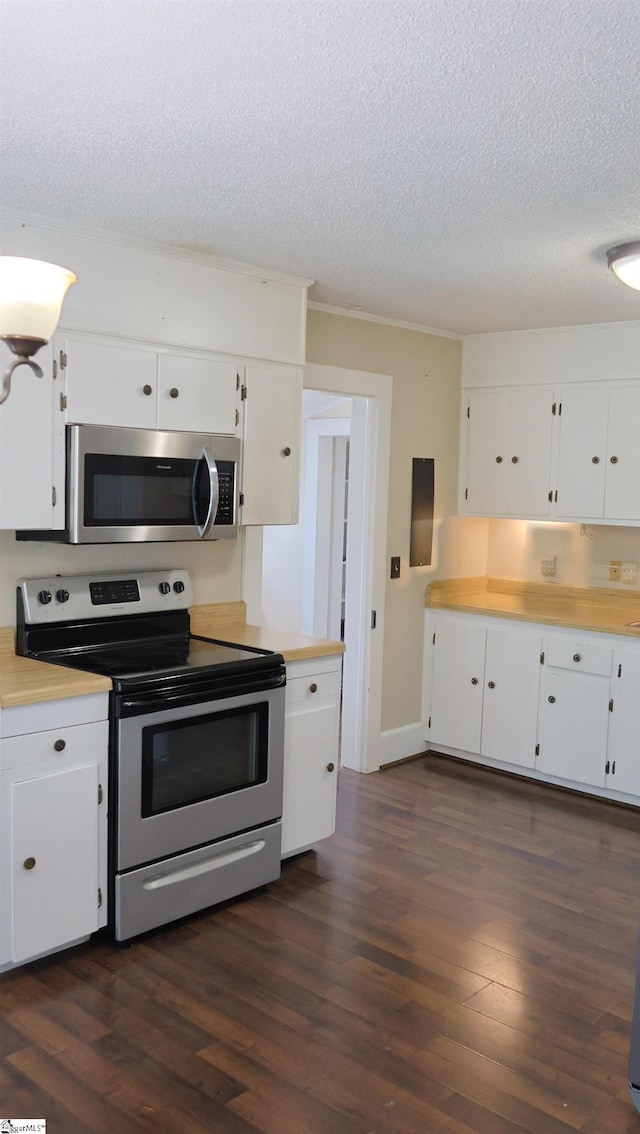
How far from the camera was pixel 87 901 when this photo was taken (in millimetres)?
2855

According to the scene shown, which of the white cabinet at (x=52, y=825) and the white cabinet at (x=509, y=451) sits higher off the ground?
the white cabinet at (x=509, y=451)

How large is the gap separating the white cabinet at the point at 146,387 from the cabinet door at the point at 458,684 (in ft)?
6.44

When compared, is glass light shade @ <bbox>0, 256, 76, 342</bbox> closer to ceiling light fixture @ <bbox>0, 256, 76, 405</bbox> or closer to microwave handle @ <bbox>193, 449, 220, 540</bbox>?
ceiling light fixture @ <bbox>0, 256, 76, 405</bbox>

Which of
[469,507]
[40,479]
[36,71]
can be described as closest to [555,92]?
[36,71]

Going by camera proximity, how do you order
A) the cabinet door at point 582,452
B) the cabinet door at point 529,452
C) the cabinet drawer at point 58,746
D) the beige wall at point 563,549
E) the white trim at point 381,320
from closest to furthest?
the cabinet drawer at point 58,746 < the white trim at point 381,320 < the cabinet door at point 582,452 < the cabinet door at point 529,452 < the beige wall at point 563,549

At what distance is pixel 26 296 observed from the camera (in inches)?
64.0

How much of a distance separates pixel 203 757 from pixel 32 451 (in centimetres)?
116

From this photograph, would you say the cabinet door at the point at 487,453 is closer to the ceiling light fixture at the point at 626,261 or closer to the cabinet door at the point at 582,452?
the cabinet door at the point at 582,452

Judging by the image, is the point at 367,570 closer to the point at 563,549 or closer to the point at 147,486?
the point at 563,549

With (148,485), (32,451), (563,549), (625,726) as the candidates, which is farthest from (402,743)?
(32,451)

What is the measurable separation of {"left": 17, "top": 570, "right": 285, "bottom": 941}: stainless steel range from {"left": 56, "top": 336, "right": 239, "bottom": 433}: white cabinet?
2.00ft

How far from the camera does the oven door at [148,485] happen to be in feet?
10.1

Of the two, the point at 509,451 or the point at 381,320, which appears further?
the point at 509,451

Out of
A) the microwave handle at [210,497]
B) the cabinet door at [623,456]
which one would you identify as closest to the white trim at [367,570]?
the cabinet door at [623,456]
